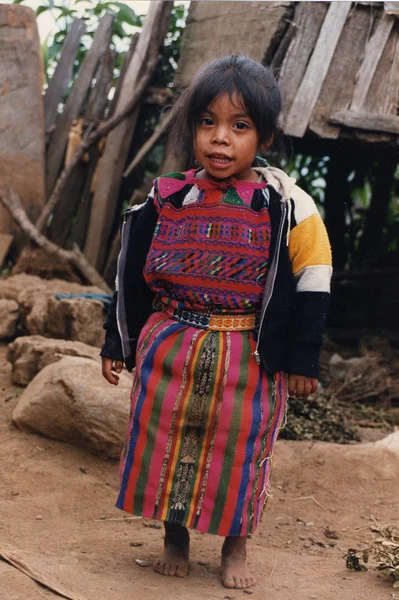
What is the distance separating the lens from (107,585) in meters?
2.25

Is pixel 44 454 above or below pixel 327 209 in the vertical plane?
below

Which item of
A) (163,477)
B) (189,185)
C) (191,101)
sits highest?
(191,101)

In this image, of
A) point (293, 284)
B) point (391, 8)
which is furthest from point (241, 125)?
point (391, 8)

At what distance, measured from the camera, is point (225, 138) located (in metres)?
2.29

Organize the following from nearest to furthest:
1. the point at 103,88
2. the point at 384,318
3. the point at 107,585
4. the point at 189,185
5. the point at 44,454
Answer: the point at 107,585 → the point at 189,185 → the point at 44,454 → the point at 103,88 → the point at 384,318

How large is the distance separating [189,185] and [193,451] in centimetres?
82

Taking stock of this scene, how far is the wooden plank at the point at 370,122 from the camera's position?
460 cm

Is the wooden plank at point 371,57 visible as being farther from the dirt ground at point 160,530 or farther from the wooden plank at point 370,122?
the dirt ground at point 160,530

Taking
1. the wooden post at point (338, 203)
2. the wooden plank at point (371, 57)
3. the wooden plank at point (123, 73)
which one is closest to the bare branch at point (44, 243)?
the wooden plank at point (123, 73)

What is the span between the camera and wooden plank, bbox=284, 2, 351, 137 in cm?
474

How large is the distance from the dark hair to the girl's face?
0.02 m

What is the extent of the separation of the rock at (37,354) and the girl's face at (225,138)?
1.75 meters

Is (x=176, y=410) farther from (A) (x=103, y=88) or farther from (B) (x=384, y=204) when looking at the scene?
(B) (x=384, y=204)

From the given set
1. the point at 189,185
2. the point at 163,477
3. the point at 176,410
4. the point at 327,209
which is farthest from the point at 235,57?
the point at 327,209
